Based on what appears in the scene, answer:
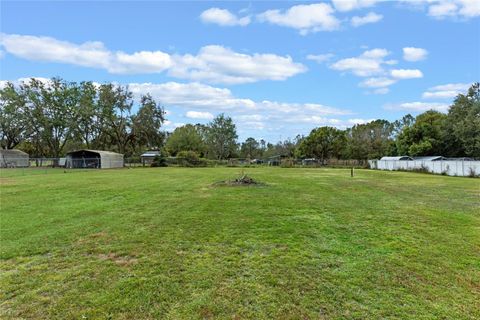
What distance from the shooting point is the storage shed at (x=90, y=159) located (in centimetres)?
3703

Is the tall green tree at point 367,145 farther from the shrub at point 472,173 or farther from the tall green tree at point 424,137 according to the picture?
the shrub at point 472,173

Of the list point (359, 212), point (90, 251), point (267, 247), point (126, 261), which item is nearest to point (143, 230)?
point (90, 251)

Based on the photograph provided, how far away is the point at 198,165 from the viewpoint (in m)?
42.6

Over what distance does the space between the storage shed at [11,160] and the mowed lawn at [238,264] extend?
37573 millimetres

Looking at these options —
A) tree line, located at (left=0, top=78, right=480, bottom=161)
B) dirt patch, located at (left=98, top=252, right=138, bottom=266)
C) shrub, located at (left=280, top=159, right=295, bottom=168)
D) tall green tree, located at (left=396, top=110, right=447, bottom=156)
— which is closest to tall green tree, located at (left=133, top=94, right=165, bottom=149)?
tree line, located at (left=0, top=78, right=480, bottom=161)

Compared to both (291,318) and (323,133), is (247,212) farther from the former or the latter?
(323,133)

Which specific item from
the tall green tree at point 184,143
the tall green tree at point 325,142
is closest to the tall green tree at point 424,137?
the tall green tree at point 325,142

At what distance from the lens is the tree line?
36.7 meters

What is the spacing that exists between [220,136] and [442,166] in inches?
1698

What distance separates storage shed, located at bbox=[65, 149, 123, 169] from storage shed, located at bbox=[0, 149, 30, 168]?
6.36m

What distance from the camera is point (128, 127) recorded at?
45.3 metres

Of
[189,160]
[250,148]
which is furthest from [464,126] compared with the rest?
[250,148]

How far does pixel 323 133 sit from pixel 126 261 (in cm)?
4718

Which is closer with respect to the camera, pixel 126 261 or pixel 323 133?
pixel 126 261
